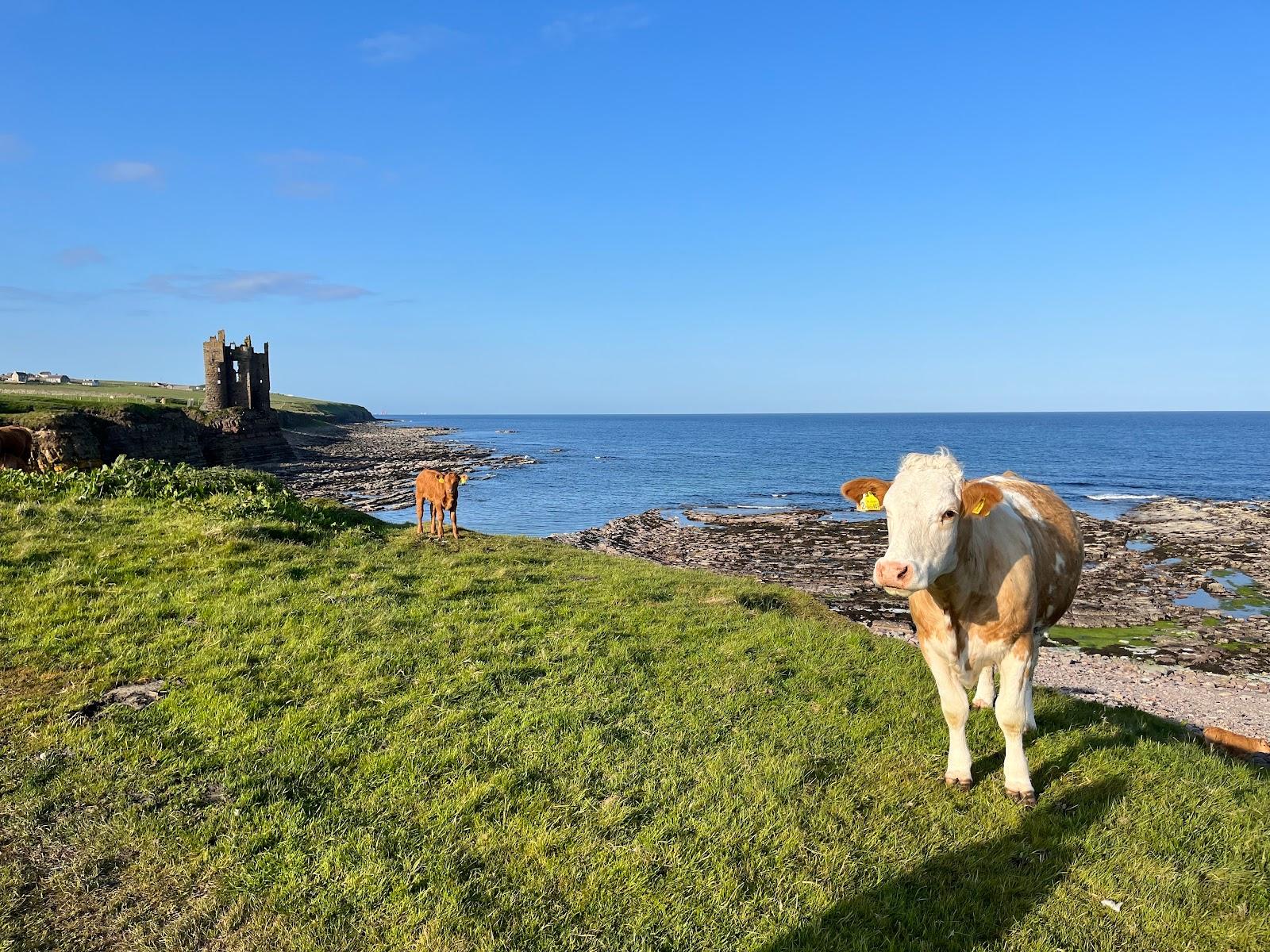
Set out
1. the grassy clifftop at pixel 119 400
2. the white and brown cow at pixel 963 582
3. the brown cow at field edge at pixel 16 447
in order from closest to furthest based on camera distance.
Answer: the white and brown cow at pixel 963 582 → the brown cow at field edge at pixel 16 447 → the grassy clifftop at pixel 119 400

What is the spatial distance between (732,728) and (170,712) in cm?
570

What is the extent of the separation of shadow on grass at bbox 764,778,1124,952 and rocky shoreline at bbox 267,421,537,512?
89.7 feet

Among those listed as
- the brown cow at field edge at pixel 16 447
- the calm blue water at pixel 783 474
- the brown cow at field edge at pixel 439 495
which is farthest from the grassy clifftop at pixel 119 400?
the brown cow at field edge at pixel 439 495

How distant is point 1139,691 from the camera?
1527 cm

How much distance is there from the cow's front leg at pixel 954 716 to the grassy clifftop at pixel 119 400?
2368 inches

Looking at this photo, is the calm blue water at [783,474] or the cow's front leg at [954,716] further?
the calm blue water at [783,474]

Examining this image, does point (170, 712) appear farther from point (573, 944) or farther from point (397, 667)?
point (573, 944)

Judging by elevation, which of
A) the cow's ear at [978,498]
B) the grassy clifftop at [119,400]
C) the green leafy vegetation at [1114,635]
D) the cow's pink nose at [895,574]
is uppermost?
the grassy clifftop at [119,400]

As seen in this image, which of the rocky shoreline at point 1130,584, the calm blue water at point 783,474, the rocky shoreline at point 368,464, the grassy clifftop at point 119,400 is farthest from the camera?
the grassy clifftop at point 119,400

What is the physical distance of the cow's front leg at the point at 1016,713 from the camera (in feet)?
20.2

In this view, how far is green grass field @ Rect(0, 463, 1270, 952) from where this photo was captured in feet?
14.8

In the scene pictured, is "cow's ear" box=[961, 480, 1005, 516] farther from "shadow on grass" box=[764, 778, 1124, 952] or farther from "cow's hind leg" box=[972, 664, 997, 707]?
"cow's hind leg" box=[972, 664, 997, 707]

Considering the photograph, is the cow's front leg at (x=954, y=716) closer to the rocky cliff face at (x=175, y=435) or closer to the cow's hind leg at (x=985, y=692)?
the cow's hind leg at (x=985, y=692)

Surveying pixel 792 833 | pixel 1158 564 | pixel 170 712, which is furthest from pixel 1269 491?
pixel 170 712
